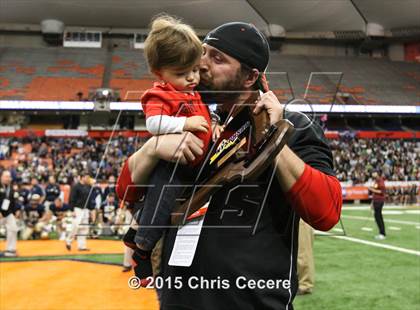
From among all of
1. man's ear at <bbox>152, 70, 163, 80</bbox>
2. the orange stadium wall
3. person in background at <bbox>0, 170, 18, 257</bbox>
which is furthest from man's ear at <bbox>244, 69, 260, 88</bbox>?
the orange stadium wall

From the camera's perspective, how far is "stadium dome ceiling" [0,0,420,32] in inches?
1564

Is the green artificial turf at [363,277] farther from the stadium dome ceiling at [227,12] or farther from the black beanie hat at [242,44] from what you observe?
the stadium dome ceiling at [227,12]

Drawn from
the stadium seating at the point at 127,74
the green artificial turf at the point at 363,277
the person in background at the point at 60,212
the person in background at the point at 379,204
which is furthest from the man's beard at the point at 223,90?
the stadium seating at the point at 127,74

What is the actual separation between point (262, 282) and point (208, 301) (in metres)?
0.19

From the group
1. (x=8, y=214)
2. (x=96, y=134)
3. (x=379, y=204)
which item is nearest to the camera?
(x=8, y=214)

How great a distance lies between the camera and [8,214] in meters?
9.61

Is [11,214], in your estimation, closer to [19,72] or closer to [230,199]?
[230,199]

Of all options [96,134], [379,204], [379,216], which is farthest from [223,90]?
[96,134]

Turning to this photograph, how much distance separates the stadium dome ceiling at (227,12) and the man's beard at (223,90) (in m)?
40.6

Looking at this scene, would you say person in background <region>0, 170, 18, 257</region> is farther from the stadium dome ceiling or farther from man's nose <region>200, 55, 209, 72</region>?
the stadium dome ceiling

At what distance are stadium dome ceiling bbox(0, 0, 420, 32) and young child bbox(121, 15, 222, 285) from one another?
4057 centimetres

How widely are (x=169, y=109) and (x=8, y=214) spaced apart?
9302 mm

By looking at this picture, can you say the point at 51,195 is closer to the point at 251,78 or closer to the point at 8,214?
the point at 8,214

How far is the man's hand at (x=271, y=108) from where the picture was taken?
1.29 meters
